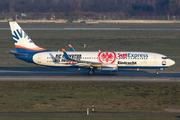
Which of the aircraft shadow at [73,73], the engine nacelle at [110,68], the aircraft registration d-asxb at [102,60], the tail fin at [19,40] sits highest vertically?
the tail fin at [19,40]

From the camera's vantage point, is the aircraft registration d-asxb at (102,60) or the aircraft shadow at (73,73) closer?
the aircraft registration d-asxb at (102,60)

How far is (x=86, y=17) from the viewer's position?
6481 inches

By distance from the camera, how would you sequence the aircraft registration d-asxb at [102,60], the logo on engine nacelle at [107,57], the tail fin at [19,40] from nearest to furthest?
the aircraft registration d-asxb at [102,60] → the logo on engine nacelle at [107,57] → the tail fin at [19,40]

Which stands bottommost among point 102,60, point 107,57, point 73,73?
point 73,73

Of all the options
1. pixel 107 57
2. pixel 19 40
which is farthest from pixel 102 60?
pixel 19 40

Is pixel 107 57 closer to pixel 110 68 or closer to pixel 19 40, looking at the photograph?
pixel 110 68

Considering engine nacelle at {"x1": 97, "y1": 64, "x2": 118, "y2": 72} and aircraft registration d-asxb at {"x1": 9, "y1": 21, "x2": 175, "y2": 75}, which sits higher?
aircraft registration d-asxb at {"x1": 9, "y1": 21, "x2": 175, "y2": 75}

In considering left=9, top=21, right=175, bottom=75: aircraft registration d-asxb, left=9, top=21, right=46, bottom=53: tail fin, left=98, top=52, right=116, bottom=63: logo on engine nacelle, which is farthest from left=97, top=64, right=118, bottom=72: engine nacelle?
left=9, top=21, right=46, bottom=53: tail fin

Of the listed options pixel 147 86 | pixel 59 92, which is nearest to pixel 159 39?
pixel 147 86

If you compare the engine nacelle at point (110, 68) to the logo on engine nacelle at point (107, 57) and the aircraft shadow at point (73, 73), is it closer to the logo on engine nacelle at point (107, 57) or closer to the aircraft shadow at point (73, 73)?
the logo on engine nacelle at point (107, 57)

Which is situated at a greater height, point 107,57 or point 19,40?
point 19,40

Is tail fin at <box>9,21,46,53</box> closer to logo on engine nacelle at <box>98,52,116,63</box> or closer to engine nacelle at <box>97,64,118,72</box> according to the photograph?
logo on engine nacelle at <box>98,52,116,63</box>

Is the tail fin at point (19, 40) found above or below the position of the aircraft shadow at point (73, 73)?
above

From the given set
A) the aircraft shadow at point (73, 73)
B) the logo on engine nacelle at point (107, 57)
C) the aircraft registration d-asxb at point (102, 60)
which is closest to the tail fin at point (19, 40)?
the aircraft registration d-asxb at point (102, 60)
